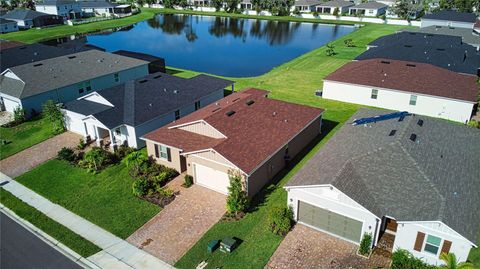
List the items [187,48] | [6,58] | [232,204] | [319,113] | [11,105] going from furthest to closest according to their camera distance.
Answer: [187,48] < [6,58] < [11,105] < [319,113] < [232,204]

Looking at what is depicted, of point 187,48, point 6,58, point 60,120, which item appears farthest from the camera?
point 187,48

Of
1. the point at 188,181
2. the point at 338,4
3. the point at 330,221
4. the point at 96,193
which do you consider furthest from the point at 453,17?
the point at 96,193

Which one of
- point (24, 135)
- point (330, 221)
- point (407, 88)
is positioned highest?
point (407, 88)

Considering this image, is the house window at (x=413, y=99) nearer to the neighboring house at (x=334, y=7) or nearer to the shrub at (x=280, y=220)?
the shrub at (x=280, y=220)

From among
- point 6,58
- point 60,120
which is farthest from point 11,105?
point 6,58

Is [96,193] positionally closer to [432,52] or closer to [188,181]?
[188,181]

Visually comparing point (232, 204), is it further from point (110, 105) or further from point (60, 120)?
point (60, 120)

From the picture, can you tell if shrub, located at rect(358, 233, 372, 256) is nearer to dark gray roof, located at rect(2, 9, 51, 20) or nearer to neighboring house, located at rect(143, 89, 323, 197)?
neighboring house, located at rect(143, 89, 323, 197)
